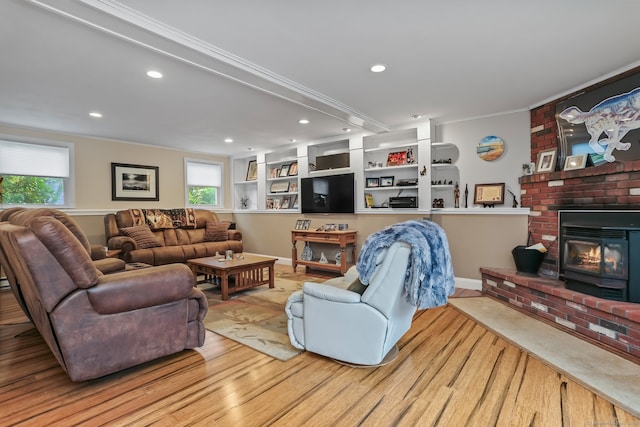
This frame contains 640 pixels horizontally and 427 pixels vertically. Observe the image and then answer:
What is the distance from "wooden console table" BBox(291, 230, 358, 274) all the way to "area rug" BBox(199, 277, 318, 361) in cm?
88

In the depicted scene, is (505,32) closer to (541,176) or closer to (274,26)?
(274,26)

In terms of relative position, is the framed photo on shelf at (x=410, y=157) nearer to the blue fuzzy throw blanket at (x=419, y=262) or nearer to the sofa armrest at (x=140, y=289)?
the blue fuzzy throw blanket at (x=419, y=262)

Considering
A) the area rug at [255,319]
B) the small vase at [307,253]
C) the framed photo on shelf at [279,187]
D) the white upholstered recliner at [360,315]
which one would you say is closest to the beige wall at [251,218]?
the small vase at [307,253]

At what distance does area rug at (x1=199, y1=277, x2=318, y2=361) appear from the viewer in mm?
2623

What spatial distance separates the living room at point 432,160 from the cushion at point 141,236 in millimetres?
738

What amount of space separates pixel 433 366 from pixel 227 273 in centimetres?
251

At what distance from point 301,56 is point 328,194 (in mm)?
3151

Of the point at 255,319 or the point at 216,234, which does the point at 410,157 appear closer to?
the point at 255,319

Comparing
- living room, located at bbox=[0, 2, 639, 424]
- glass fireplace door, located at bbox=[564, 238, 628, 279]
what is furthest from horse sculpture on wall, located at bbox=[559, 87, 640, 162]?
glass fireplace door, located at bbox=[564, 238, 628, 279]

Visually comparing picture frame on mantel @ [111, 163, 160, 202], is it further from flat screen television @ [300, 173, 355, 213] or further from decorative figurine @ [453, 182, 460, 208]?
decorative figurine @ [453, 182, 460, 208]

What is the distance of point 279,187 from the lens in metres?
6.64

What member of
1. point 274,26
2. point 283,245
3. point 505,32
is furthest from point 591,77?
point 283,245

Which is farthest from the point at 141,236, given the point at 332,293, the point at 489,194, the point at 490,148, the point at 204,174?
the point at 490,148

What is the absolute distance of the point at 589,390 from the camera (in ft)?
6.49
